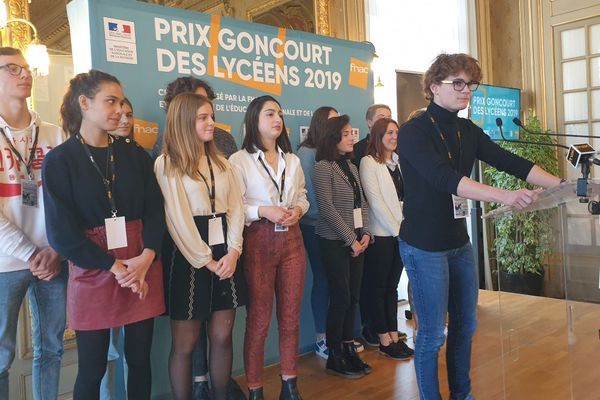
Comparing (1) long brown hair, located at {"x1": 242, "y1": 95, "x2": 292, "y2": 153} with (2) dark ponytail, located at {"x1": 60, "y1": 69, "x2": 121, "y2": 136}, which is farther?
(1) long brown hair, located at {"x1": 242, "y1": 95, "x2": 292, "y2": 153}

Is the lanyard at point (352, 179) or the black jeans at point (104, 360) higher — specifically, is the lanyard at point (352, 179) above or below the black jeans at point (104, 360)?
above

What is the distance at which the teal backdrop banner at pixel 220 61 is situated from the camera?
100 inches

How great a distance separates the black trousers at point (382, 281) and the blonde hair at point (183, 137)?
56.9 inches

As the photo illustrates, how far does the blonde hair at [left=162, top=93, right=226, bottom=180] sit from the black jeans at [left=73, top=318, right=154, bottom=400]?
2.06 feet

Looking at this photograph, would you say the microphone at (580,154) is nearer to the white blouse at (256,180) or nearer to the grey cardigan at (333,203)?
the white blouse at (256,180)

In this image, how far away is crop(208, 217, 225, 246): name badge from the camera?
7.32 ft

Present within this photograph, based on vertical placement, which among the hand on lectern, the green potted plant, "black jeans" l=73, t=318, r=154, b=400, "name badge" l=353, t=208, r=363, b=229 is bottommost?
"black jeans" l=73, t=318, r=154, b=400

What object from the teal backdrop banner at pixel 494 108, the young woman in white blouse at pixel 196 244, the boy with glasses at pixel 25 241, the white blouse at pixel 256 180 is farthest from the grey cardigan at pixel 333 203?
the teal backdrop banner at pixel 494 108

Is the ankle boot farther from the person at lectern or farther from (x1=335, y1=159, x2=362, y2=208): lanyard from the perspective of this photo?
(x1=335, y1=159, x2=362, y2=208): lanyard

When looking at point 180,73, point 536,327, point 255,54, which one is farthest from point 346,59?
point 536,327

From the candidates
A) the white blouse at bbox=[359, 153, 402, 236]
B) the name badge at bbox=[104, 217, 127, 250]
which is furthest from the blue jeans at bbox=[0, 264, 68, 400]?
the white blouse at bbox=[359, 153, 402, 236]

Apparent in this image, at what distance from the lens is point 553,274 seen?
2.13 metres

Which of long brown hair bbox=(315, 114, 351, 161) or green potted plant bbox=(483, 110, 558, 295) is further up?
long brown hair bbox=(315, 114, 351, 161)

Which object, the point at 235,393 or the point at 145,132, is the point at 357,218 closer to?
the point at 235,393
